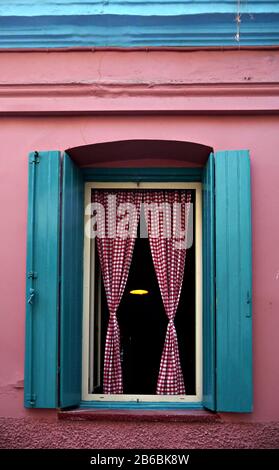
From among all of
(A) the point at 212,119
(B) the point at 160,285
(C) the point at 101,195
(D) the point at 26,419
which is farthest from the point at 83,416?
(A) the point at 212,119

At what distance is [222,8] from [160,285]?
7.71ft

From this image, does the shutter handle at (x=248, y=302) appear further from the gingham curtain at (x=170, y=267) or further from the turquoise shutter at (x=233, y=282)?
the gingham curtain at (x=170, y=267)

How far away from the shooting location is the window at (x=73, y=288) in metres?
5.64

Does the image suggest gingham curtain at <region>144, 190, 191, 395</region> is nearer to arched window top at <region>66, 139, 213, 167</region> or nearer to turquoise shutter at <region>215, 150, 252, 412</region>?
arched window top at <region>66, 139, 213, 167</region>

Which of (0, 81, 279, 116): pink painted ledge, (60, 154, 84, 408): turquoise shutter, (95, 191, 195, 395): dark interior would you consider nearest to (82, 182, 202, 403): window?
(95, 191, 195, 395): dark interior

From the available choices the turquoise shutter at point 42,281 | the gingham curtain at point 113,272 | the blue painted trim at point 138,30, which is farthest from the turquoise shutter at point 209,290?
the turquoise shutter at point 42,281

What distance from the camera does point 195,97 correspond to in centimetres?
594

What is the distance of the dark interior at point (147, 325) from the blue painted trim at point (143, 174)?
56cm

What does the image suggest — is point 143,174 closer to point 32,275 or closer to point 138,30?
point 138,30

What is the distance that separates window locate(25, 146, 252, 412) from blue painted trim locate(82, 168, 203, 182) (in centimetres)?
34

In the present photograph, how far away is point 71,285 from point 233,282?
4.31 ft

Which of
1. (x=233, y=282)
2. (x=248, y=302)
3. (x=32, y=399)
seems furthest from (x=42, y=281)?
(x=248, y=302)

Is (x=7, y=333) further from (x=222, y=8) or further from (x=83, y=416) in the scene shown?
(x=222, y=8)

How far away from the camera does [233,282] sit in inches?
224
